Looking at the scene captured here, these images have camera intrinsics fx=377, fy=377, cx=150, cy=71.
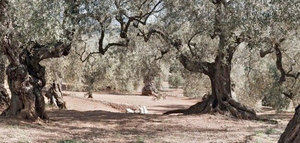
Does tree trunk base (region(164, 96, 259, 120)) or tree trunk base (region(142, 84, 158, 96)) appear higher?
tree trunk base (region(142, 84, 158, 96))

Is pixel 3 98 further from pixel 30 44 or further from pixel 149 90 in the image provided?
pixel 149 90

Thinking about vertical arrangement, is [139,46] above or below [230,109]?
above

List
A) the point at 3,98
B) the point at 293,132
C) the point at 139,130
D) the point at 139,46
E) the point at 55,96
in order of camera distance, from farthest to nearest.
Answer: the point at 55,96 → the point at 139,46 → the point at 3,98 → the point at 139,130 → the point at 293,132

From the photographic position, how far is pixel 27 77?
44.0 feet

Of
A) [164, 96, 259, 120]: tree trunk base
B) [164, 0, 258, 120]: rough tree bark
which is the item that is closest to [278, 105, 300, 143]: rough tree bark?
[164, 0, 258, 120]: rough tree bark

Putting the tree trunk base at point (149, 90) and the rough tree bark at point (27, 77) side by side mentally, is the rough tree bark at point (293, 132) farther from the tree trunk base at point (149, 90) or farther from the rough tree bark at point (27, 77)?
the tree trunk base at point (149, 90)

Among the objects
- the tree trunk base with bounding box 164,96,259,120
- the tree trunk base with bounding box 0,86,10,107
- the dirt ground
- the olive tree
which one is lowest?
the dirt ground

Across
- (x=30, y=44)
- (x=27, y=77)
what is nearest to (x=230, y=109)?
(x=27, y=77)

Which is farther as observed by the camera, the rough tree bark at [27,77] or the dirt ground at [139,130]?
the rough tree bark at [27,77]

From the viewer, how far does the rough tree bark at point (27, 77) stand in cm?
1316

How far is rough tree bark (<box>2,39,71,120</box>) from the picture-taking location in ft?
43.2

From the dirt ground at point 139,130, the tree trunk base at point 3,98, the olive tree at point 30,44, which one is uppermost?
the olive tree at point 30,44

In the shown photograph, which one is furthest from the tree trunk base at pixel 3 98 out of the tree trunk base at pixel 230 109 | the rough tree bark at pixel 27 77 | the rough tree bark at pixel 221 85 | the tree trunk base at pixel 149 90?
the tree trunk base at pixel 149 90

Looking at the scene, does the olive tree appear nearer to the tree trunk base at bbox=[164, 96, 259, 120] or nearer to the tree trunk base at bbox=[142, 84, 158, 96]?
the tree trunk base at bbox=[164, 96, 259, 120]
